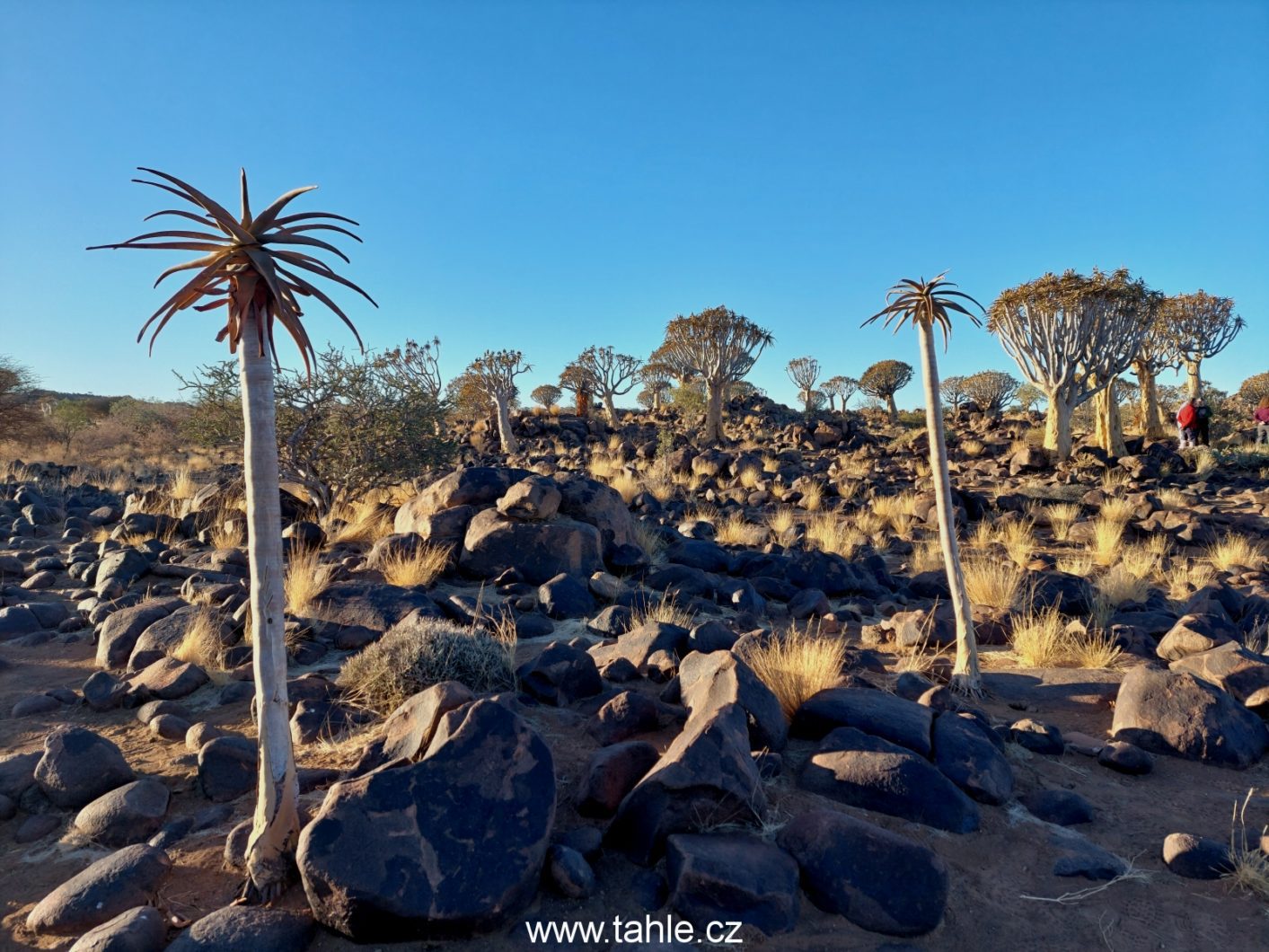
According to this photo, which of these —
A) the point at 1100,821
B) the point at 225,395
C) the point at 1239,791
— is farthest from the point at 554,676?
the point at 225,395

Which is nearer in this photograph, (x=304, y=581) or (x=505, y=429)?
(x=304, y=581)

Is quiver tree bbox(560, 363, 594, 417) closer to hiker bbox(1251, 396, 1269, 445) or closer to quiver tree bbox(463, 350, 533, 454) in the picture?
quiver tree bbox(463, 350, 533, 454)

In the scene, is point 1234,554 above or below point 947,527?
below

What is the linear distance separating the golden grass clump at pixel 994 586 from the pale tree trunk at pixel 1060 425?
13.3m

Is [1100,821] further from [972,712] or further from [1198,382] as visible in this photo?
[1198,382]

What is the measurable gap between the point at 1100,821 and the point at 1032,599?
15.9 ft

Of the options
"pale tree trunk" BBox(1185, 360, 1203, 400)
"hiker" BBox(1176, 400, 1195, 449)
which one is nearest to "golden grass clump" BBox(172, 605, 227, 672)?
"hiker" BBox(1176, 400, 1195, 449)

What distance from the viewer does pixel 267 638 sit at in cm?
293

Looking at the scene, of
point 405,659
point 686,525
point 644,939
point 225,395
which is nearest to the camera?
point 644,939

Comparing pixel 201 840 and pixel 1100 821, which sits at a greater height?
pixel 201 840

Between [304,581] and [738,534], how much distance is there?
7324 mm

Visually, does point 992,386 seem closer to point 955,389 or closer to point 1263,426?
point 955,389

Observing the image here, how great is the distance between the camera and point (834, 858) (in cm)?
315

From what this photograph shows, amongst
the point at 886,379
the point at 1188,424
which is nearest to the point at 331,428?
the point at 1188,424
